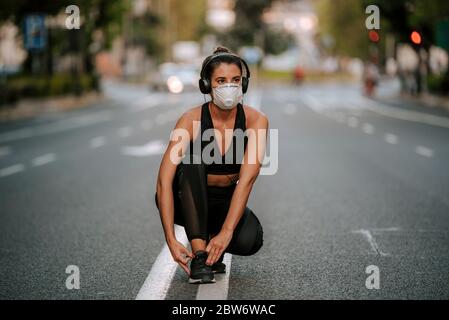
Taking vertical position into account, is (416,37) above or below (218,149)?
above

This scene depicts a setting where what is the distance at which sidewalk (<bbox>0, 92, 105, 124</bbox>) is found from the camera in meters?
32.3

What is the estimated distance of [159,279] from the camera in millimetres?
6082

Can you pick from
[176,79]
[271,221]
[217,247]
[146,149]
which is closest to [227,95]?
[217,247]

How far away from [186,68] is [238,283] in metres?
55.6

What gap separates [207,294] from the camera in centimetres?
556

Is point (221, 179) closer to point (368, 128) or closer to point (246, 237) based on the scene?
point (246, 237)

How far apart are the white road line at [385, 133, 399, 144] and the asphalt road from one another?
8.5 inches

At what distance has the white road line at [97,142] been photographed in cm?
1981

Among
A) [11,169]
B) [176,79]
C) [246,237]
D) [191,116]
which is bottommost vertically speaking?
[176,79]

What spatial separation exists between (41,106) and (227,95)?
32.3m

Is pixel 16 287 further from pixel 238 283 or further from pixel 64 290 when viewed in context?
pixel 238 283

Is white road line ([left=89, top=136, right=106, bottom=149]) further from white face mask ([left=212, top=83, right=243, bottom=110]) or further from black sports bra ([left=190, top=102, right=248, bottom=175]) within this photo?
white face mask ([left=212, top=83, right=243, bottom=110])

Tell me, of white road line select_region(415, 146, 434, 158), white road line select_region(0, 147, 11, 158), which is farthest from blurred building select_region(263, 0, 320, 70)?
white road line select_region(0, 147, 11, 158)
